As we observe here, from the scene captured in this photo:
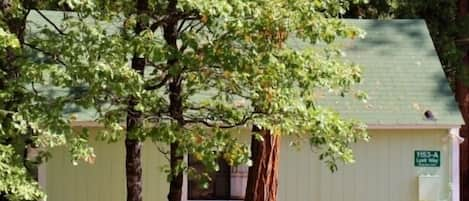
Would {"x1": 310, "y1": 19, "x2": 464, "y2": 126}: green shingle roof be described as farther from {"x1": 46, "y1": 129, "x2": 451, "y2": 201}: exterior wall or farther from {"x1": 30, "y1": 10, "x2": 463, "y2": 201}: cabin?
Result: {"x1": 46, "y1": 129, "x2": 451, "y2": 201}: exterior wall

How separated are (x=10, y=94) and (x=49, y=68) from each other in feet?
1.92

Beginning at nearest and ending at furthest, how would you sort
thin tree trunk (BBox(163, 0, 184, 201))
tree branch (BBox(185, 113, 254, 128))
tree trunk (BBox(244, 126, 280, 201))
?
tree branch (BBox(185, 113, 254, 128)) → thin tree trunk (BBox(163, 0, 184, 201)) → tree trunk (BBox(244, 126, 280, 201))

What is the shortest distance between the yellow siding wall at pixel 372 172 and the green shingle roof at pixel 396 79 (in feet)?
1.03

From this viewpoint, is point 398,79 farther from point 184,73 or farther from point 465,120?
point 184,73

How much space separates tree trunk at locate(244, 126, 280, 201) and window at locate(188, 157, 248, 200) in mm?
1308

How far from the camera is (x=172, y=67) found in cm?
848

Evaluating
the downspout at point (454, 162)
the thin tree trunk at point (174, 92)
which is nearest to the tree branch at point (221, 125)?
the thin tree trunk at point (174, 92)

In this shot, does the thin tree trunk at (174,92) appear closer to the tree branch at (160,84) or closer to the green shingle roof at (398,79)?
the tree branch at (160,84)

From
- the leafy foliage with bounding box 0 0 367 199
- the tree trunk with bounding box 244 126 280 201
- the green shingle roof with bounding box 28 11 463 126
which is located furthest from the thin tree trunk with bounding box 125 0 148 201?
the green shingle roof with bounding box 28 11 463 126

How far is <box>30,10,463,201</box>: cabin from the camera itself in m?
12.9

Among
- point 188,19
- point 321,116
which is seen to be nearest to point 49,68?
point 188,19

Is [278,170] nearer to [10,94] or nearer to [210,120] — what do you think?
[210,120]

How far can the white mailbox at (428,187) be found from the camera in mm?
13148

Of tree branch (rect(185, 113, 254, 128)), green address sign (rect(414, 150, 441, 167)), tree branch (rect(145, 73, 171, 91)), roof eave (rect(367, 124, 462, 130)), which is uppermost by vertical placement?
tree branch (rect(145, 73, 171, 91))
